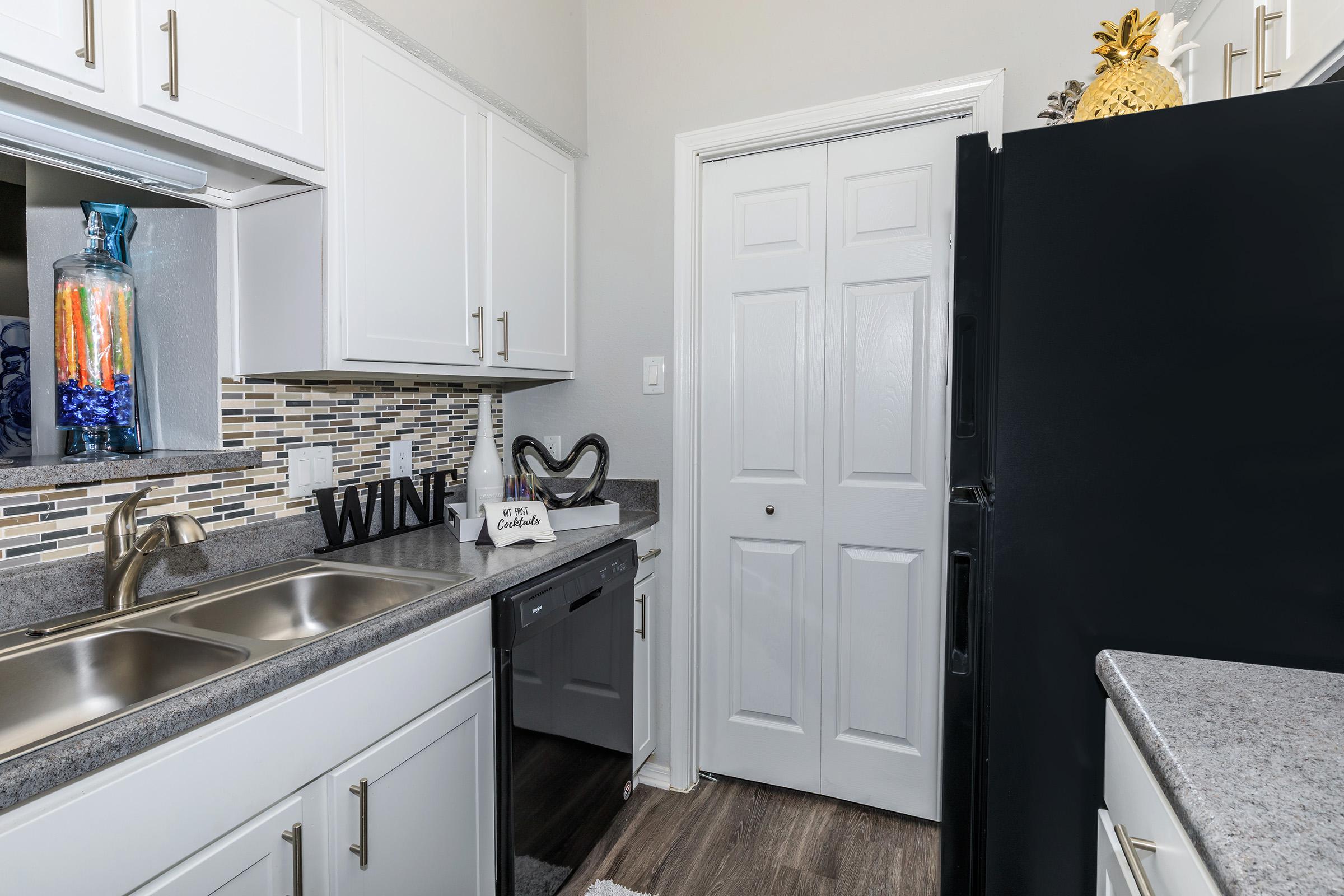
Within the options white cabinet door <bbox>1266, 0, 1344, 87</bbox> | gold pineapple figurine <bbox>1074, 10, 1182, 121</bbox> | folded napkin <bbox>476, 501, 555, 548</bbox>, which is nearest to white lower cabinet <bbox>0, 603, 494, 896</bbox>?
folded napkin <bbox>476, 501, 555, 548</bbox>

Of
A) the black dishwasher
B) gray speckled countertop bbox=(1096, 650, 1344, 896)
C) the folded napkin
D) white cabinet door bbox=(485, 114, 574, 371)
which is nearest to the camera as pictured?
gray speckled countertop bbox=(1096, 650, 1344, 896)

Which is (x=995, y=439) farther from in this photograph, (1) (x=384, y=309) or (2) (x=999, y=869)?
(1) (x=384, y=309)

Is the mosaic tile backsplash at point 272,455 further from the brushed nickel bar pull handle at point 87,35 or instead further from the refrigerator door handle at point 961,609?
the refrigerator door handle at point 961,609

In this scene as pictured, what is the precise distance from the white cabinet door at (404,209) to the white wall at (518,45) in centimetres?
9

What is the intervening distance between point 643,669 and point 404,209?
1.52 m

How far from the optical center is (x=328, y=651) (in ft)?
3.49

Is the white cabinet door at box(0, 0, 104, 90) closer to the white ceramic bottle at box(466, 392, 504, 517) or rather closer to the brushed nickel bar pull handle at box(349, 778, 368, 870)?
the white ceramic bottle at box(466, 392, 504, 517)

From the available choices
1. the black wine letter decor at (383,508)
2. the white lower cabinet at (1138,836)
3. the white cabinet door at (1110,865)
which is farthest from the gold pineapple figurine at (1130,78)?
the black wine letter decor at (383,508)

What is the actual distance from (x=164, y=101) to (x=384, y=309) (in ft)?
1.80

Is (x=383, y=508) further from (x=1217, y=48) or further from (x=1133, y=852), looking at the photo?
(x=1217, y=48)

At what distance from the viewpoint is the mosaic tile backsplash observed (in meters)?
1.21

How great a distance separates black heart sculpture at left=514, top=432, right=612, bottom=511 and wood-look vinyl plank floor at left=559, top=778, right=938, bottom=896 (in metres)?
1.00

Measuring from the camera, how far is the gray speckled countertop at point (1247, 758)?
0.51 m

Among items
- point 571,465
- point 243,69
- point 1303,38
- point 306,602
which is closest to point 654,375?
point 571,465
